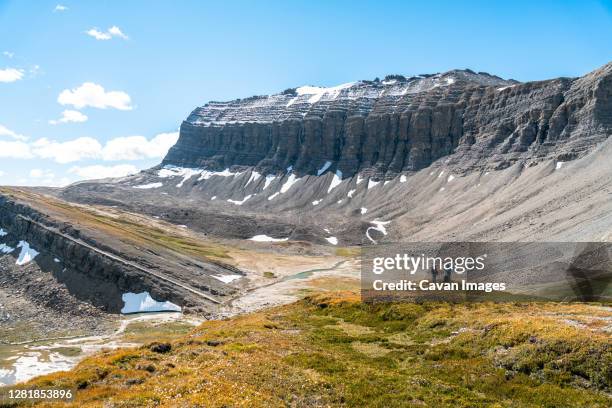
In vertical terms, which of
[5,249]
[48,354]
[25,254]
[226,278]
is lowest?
[226,278]

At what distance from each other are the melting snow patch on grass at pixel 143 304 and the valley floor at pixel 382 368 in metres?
45.3

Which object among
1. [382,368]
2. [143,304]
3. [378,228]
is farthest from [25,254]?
[378,228]

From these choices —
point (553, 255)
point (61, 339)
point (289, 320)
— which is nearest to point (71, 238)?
point (61, 339)

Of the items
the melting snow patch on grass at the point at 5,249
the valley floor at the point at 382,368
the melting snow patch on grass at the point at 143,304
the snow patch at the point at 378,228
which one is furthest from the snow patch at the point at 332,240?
the valley floor at the point at 382,368

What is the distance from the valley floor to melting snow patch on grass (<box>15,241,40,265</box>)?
7566 centimetres

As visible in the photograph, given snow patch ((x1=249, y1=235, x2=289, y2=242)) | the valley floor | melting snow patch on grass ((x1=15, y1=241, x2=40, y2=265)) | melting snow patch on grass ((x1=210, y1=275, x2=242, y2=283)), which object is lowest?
melting snow patch on grass ((x1=210, y1=275, x2=242, y2=283))

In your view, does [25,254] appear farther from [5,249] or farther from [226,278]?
[226,278]

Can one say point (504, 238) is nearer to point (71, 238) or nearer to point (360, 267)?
point (360, 267)

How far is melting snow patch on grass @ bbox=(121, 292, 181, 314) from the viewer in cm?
7338

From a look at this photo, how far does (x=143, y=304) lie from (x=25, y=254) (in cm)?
3709

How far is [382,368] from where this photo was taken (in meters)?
24.2

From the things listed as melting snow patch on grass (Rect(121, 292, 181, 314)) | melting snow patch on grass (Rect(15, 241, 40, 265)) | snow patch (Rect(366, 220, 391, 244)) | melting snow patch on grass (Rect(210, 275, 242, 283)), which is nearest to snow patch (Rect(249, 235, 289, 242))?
snow patch (Rect(366, 220, 391, 244))

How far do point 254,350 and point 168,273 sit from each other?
64796 mm

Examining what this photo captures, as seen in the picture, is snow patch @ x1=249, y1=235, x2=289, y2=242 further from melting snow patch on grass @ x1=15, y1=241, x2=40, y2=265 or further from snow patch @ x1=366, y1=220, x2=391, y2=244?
melting snow patch on grass @ x1=15, y1=241, x2=40, y2=265
